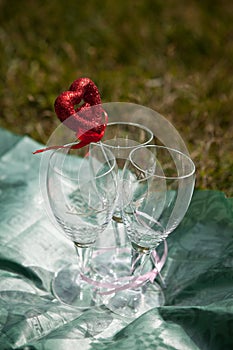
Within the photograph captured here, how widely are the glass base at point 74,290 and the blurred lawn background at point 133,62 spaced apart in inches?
22.8

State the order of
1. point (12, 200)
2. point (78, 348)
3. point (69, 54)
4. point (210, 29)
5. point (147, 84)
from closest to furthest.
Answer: point (78, 348)
point (12, 200)
point (147, 84)
point (69, 54)
point (210, 29)

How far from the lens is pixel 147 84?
249 cm

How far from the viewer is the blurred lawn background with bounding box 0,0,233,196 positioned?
7.18 feet

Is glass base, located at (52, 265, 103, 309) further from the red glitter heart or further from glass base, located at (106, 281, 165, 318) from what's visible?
the red glitter heart

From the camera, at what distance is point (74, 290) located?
3.69 ft

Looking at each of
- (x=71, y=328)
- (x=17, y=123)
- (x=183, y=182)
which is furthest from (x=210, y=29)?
(x=71, y=328)

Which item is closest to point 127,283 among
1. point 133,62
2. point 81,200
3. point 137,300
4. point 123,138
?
point 137,300

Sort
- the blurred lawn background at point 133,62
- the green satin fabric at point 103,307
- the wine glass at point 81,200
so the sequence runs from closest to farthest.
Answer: the green satin fabric at point 103,307, the wine glass at point 81,200, the blurred lawn background at point 133,62

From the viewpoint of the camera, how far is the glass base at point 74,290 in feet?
3.57

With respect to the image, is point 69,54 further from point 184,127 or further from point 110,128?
point 110,128

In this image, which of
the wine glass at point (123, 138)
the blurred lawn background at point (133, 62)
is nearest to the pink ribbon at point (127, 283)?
the wine glass at point (123, 138)

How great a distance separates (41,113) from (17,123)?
137mm

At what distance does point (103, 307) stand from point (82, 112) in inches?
16.5

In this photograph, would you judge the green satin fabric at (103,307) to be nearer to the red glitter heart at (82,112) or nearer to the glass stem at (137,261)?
the glass stem at (137,261)
